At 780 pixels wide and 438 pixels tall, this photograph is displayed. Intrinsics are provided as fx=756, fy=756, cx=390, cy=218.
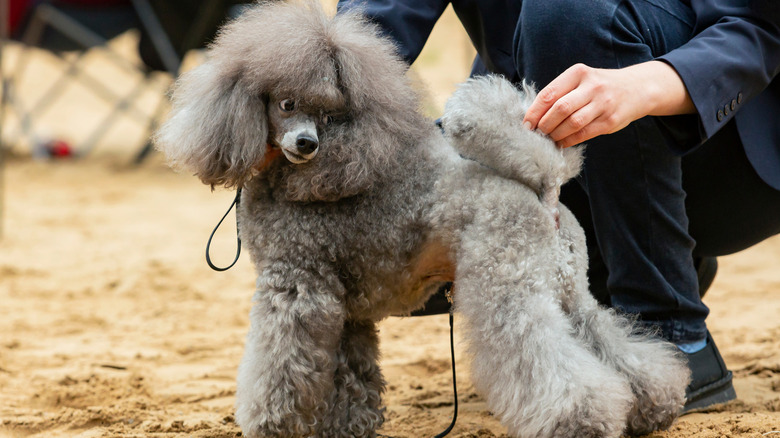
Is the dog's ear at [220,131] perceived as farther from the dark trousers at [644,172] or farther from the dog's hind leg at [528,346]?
the dark trousers at [644,172]

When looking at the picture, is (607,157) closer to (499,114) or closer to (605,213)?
(605,213)

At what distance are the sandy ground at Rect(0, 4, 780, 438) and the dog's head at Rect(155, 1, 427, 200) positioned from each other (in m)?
0.27

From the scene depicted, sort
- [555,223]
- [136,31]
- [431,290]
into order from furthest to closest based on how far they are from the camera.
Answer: [136,31] < [431,290] < [555,223]

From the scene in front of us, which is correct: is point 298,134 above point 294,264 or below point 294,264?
above

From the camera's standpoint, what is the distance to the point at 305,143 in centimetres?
151

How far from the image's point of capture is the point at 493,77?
5.33 ft

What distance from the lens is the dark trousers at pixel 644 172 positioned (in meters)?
1.70

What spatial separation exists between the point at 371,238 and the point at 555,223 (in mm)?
389

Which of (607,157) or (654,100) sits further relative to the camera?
(607,157)

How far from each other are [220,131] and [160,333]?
1541 millimetres

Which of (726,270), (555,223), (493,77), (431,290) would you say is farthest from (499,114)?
(726,270)

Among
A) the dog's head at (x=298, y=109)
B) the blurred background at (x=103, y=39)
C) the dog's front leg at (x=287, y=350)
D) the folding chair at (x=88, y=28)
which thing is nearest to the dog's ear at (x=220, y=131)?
the dog's head at (x=298, y=109)

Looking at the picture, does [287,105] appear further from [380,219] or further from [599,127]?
[599,127]

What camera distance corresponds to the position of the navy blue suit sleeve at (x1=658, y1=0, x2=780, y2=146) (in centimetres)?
154
